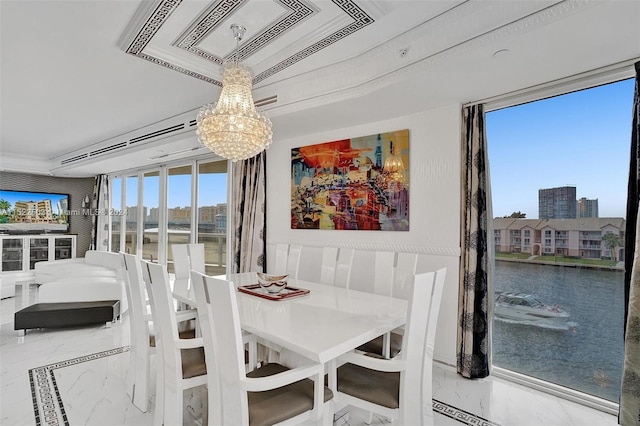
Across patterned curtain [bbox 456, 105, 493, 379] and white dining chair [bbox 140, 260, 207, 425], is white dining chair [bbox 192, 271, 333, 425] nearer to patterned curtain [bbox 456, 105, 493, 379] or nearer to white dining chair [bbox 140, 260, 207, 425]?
white dining chair [bbox 140, 260, 207, 425]

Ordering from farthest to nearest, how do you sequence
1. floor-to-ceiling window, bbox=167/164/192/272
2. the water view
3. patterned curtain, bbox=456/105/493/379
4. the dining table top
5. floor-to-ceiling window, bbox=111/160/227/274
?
floor-to-ceiling window, bbox=167/164/192/272, floor-to-ceiling window, bbox=111/160/227/274, patterned curtain, bbox=456/105/493/379, the water view, the dining table top

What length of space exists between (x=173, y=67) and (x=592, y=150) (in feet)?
11.3

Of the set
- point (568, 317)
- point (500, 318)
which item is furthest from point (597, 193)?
point (500, 318)

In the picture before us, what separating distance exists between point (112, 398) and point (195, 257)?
143 centimetres

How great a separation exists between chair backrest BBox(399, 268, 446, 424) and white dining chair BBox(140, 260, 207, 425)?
1110mm

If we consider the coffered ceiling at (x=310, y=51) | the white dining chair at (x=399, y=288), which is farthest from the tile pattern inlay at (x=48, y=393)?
the coffered ceiling at (x=310, y=51)

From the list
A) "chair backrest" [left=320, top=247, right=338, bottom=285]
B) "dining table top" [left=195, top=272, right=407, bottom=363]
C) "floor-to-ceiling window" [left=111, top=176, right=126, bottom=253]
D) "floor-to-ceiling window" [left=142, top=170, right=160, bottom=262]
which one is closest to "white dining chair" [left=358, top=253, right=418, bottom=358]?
"dining table top" [left=195, top=272, right=407, bottom=363]

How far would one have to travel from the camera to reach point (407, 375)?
1.64m

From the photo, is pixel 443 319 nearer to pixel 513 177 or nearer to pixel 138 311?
pixel 513 177

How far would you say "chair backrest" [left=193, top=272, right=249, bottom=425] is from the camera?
56.6 inches

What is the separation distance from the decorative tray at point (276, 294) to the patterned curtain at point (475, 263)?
4.53ft

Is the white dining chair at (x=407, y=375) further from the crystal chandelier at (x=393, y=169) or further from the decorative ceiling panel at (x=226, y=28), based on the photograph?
the decorative ceiling panel at (x=226, y=28)

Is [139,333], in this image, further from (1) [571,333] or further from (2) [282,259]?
(1) [571,333]

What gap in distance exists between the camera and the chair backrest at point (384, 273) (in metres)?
2.74
